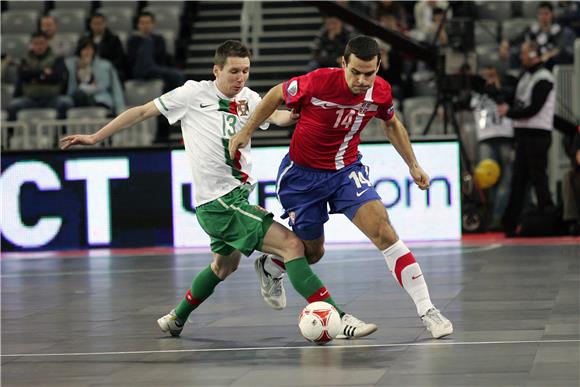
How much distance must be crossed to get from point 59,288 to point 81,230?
4.43 meters

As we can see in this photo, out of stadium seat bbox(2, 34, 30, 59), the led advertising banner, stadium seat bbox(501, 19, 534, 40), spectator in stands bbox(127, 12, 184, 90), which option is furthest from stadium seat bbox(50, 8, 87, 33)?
stadium seat bbox(501, 19, 534, 40)

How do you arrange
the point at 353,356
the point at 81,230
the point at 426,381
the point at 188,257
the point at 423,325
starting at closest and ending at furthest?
the point at 426,381 → the point at 353,356 → the point at 423,325 → the point at 188,257 → the point at 81,230

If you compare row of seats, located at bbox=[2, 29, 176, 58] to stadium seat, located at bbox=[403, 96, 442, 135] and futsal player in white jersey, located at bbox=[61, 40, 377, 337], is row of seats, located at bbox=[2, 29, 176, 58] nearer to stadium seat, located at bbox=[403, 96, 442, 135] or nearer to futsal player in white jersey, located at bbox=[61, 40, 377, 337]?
stadium seat, located at bbox=[403, 96, 442, 135]

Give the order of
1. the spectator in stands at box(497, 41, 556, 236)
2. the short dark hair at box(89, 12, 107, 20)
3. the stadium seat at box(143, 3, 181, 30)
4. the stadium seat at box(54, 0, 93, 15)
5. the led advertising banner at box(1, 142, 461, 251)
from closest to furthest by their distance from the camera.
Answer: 1. the spectator in stands at box(497, 41, 556, 236)
2. the led advertising banner at box(1, 142, 461, 251)
3. the short dark hair at box(89, 12, 107, 20)
4. the stadium seat at box(143, 3, 181, 30)
5. the stadium seat at box(54, 0, 93, 15)

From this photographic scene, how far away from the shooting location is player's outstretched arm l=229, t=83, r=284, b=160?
27.4ft

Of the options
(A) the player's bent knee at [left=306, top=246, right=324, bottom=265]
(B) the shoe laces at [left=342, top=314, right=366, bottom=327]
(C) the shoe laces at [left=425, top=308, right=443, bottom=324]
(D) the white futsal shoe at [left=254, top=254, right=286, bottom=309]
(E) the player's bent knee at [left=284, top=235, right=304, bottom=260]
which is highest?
(E) the player's bent knee at [left=284, top=235, right=304, bottom=260]

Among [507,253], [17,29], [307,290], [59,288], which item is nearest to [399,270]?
[307,290]

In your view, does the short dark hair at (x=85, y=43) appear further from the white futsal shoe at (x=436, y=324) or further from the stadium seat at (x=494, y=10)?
the white futsal shoe at (x=436, y=324)

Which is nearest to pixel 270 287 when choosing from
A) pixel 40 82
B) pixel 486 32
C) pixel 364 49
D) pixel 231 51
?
pixel 231 51

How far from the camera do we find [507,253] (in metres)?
14.5

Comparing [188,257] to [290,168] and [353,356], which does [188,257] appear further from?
[353,356]

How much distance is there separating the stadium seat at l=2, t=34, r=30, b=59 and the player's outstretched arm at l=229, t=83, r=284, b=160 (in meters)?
14.5

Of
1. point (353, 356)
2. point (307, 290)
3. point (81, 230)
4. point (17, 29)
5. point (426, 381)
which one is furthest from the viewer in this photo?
point (17, 29)

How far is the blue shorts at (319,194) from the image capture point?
8.58 m
